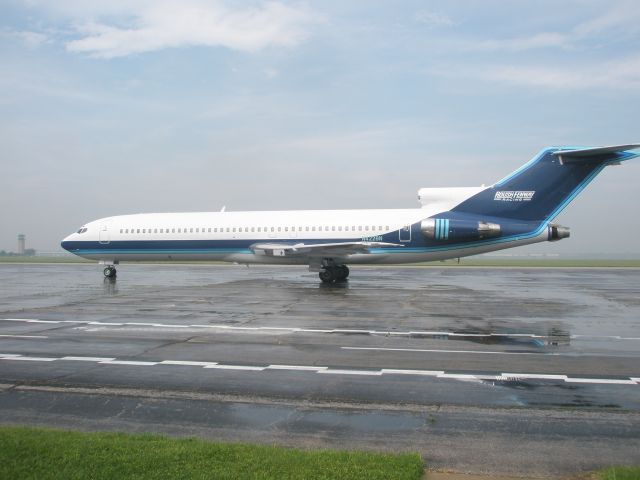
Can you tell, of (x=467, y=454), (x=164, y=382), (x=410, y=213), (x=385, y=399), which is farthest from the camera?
(x=410, y=213)

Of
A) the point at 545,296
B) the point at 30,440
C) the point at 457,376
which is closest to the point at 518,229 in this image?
the point at 545,296

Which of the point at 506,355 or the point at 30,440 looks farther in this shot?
the point at 506,355

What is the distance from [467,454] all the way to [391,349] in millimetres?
5141

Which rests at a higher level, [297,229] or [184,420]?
[297,229]

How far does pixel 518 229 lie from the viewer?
2450 cm

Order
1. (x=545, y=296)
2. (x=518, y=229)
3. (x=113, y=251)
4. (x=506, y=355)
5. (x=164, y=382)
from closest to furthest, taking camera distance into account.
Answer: (x=164, y=382), (x=506, y=355), (x=545, y=296), (x=518, y=229), (x=113, y=251)

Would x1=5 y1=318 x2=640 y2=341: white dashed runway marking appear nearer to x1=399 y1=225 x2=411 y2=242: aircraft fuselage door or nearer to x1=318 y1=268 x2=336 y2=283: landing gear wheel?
x1=318 y1=268 x2=336 y2=283: landing gear wheel

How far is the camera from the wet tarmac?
6.01 meters

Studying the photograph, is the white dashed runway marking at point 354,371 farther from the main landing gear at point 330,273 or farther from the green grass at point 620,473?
the main landing gear at point 330,273

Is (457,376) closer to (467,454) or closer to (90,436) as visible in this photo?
(467,454)

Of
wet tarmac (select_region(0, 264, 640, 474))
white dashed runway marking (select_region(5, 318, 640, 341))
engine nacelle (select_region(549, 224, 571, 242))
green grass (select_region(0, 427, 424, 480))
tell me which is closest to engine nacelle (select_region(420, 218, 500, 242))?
engine nacelle (select_region(549, 224, 571, 242))

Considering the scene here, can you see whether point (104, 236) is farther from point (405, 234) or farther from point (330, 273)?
point (405, 234)

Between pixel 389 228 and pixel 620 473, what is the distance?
70.5 ft

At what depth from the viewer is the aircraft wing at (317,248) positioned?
2470 centimetres
